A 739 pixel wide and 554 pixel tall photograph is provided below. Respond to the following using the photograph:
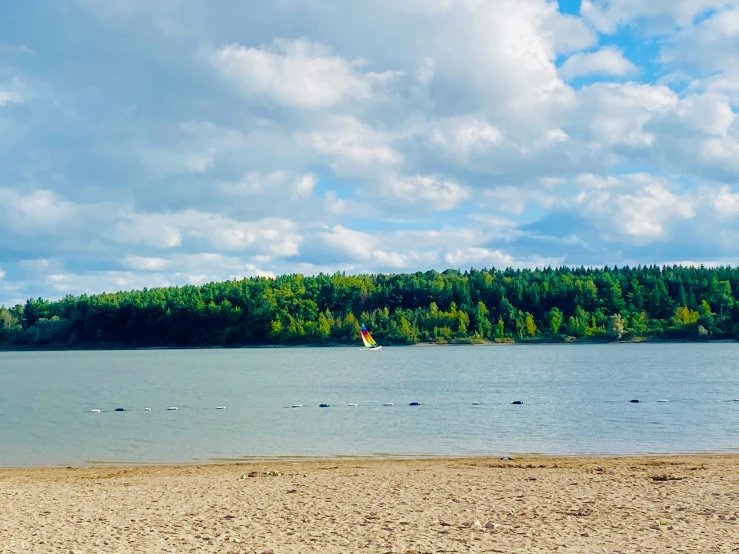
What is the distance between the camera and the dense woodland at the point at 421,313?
17325cm

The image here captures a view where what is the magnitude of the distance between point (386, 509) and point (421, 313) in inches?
6546

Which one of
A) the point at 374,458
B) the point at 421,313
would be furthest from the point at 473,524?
the point at 421,313

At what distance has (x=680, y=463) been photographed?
78.4 ft

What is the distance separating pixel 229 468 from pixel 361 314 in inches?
6319

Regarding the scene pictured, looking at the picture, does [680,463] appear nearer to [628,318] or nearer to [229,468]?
[229,468]

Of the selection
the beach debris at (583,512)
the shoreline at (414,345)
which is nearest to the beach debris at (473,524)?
the beach debris at (583,512)

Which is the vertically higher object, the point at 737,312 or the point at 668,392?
the point at 737,312

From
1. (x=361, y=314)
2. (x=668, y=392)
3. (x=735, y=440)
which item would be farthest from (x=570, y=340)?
(x=735, y=440)

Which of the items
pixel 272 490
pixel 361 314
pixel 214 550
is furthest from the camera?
pixel 361 314

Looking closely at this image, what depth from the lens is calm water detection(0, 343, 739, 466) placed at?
3056 centimetres

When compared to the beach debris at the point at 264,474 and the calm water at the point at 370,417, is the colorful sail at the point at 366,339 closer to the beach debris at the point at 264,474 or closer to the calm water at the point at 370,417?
the calm water at the point at 370,417

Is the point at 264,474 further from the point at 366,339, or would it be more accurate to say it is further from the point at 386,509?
the point at 366,339

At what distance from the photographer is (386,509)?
1658 cm

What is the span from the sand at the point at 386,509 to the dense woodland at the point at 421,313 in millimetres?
150370
